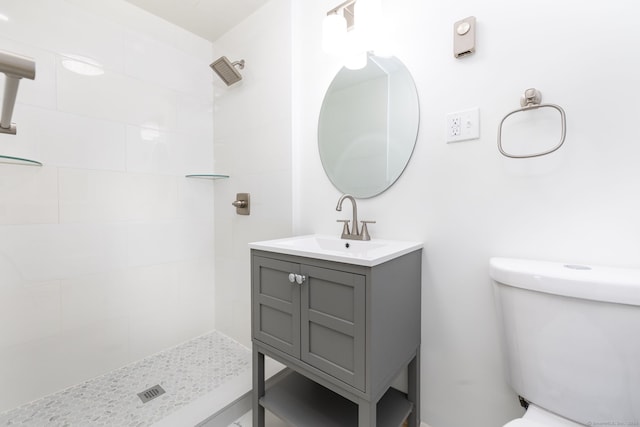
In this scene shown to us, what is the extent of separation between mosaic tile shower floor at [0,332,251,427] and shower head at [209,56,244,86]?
1697 mm

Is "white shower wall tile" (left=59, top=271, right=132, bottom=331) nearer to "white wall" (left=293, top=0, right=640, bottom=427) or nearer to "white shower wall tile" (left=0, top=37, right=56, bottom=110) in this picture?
"white shower wall tile" (left=0, top=37, right=56, bottom=110)

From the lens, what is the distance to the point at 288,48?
1472mm

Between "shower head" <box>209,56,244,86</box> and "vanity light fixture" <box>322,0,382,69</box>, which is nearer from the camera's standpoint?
"vanity light fixture" <box>322,0,382,69</box>

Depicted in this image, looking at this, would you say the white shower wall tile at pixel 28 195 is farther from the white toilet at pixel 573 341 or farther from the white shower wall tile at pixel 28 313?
the white toilet at pixel 573 341

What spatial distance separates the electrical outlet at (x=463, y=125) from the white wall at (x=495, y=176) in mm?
24

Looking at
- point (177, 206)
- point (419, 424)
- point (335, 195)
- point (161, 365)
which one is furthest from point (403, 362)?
point (177, 206)

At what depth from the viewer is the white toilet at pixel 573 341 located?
635 mm

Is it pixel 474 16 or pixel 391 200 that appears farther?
pixel 391 200

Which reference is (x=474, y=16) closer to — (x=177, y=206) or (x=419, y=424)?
(x=419, y=424)

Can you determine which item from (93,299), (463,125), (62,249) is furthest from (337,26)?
(93,299)

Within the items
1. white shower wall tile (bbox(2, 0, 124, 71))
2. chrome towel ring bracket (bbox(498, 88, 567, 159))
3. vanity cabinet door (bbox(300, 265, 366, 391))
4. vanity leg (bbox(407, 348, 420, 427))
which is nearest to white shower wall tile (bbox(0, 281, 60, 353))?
white shower wall tile (bbox(2, 0, 124, 71))

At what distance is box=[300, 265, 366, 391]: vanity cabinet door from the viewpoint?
80 centimetres

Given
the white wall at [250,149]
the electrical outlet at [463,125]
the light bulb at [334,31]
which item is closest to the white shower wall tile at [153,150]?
the white wall at [250,149]

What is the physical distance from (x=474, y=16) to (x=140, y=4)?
1746mm
